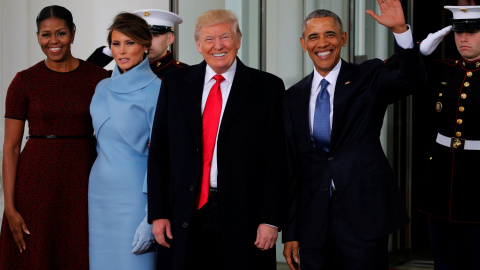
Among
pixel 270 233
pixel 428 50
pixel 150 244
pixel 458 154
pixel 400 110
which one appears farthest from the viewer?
pixel 400 110

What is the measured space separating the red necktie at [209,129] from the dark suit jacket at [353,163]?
0.84ft

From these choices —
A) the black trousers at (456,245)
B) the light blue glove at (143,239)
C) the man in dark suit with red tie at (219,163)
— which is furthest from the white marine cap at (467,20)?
the light blue glove at (143,239)

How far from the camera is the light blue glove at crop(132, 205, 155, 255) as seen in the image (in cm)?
243

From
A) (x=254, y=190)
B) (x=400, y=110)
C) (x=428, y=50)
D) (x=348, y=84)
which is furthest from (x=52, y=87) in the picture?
(x=400, y=110)

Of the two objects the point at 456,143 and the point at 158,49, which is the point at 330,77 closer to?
the point at 456,143

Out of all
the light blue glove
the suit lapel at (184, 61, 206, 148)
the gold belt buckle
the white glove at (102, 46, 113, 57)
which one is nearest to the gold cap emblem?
the gold belt buckle

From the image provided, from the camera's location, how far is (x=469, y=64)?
298cm

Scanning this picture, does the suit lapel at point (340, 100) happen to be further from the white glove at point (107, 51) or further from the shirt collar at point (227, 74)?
the white glove at point (107, 51)

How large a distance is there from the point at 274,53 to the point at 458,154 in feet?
6.22

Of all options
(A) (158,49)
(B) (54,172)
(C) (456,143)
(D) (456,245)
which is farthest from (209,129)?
(A) (158,49)

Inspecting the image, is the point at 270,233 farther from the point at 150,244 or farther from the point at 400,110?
the point at 400,110

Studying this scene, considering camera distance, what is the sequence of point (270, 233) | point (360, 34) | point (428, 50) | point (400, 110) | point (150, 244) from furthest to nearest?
point (400, 110)
point (360, 34)
point (428, 50)
point (150, 244)
point (270, 233)

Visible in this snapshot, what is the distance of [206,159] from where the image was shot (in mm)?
2293

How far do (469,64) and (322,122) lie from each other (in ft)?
3.14
